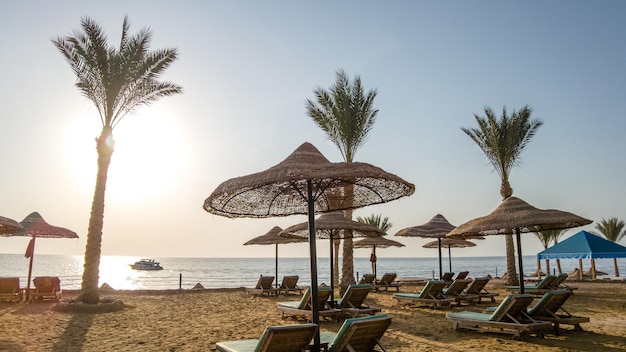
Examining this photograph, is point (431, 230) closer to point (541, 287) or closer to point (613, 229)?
point (541, 287)

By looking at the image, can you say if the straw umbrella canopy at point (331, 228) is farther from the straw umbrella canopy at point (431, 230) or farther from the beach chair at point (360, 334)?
the beach chair at point (360, 334)

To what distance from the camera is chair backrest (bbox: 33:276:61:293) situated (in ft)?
45.4

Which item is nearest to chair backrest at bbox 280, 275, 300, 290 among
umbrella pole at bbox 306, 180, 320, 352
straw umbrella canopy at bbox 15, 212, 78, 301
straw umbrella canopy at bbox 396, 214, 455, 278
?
straw umbrella canopy at bbox 396, 214, 455, 278

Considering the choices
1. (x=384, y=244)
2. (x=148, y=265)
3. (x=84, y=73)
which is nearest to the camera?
(x=84, y=73)

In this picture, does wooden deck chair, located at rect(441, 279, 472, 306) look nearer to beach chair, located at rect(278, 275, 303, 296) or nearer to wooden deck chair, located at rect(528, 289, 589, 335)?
wooden deck chair, located at rect(528, 289, 589, 335)

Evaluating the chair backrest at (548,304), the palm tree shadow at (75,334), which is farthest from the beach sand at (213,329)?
the chair backrest at (548,304)

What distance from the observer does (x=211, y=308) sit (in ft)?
43.5

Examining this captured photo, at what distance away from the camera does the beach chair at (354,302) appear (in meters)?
10.3

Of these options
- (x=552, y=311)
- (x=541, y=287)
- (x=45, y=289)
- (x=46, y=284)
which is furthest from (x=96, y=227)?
(x=541, y=287)

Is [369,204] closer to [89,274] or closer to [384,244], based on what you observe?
[89,274]

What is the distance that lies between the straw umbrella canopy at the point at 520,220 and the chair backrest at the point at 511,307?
8.01ft

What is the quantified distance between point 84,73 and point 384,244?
Result: 15.2m

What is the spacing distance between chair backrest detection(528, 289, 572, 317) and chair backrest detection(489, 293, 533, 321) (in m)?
0.34

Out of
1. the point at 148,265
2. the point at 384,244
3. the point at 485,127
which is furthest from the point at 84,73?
the point at 148,265
